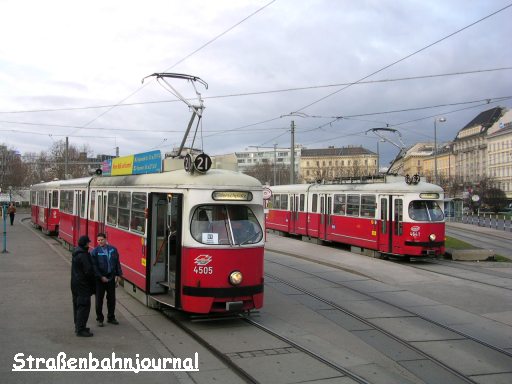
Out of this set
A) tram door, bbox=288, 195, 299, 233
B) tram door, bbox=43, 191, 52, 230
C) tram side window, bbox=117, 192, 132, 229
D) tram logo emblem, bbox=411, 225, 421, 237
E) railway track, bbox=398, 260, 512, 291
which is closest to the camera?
tram side window, bbox=117, 192, 132, 229

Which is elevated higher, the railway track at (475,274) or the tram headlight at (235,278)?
the tram headlight at (235,278)

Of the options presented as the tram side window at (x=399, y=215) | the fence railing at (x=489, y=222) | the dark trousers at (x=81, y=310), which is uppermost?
the tram side window at (x=399, y=215)

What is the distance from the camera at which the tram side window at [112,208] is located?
487 inches

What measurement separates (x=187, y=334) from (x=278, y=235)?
22038 millimetres

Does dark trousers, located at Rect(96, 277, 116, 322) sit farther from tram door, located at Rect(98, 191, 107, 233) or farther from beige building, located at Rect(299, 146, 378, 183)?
beige building, located at Rect(299, 146, 378, 183)

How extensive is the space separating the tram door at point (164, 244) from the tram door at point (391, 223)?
35.7 feet

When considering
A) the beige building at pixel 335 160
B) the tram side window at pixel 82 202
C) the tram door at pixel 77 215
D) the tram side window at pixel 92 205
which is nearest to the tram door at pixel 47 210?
→ the tram door at pixel 77 215

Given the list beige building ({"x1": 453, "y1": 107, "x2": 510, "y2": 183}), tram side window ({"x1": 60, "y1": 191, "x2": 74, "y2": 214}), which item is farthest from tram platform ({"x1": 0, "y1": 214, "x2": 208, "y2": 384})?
beige building ({"x1": 453, "y1": 107, "x2": 510, "y2": 183})

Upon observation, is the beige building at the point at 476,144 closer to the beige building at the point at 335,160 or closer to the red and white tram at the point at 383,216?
the beige building at the point at 335,160

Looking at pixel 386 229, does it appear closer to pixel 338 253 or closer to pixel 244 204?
pixel 338 253

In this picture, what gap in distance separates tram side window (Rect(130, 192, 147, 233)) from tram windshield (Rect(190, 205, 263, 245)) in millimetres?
1824

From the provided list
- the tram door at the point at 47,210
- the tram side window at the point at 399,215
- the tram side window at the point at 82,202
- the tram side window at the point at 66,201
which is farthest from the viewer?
the tram door at the point at 47,210

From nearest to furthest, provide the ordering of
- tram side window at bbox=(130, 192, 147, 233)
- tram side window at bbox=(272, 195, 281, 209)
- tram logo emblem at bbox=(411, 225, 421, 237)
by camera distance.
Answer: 1. tram side window at bbox=(130, 192, 147, 233)
2. tram logo emblem at bbox=(411, 225, 421, 237)
3. tram side window at bbox=(272, 195, 281, 209)

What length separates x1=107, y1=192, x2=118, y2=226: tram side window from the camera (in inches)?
487
